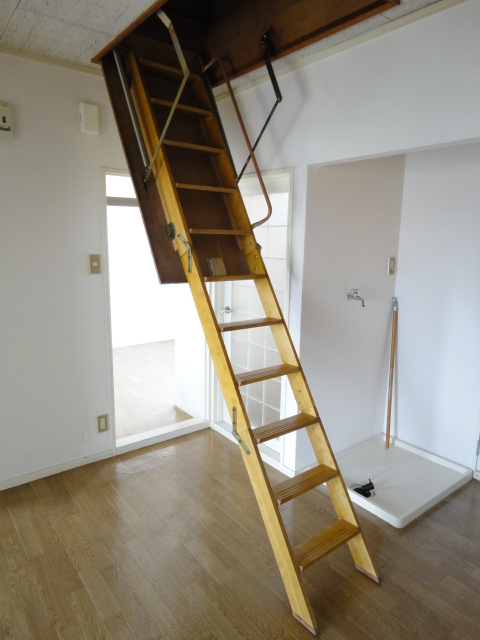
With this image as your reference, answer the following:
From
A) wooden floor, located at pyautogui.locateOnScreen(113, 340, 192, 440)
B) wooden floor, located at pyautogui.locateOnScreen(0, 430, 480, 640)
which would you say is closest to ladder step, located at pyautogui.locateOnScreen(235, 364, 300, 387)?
wooden floor, located at pyautogui.locateOnScreen(0, 430, 480, 640)

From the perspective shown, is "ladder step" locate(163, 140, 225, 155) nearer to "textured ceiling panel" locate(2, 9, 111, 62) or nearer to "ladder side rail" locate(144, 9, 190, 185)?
"ladder side rail" locate(144, 9, 190, 185)

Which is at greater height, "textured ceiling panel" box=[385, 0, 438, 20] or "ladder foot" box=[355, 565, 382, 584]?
"textured ceiling panel" box=[385, 0, 438, 20]

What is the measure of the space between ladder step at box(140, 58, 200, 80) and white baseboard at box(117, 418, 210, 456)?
2703mm

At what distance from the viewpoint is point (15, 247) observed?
9.19 feet

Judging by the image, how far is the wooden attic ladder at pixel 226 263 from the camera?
2.03 m

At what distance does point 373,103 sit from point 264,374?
63.6 inches

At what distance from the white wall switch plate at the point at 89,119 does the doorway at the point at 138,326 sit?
74.2 inches

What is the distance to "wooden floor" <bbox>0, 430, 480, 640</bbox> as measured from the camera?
6.39 feet

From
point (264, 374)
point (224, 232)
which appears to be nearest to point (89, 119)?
point (224, 232)

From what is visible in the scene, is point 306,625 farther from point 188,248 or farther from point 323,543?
point 188,248

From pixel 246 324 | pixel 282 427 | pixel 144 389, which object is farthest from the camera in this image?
pixel 144 389

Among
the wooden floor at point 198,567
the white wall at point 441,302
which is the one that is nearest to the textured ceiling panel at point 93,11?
the white wall at point 441,302

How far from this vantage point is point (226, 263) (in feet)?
8.48

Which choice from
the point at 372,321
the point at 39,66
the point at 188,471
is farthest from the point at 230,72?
the point at 188,471
